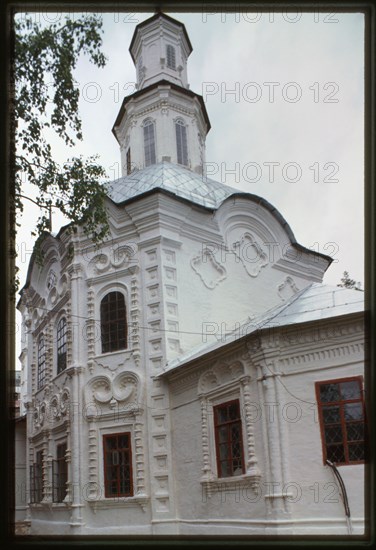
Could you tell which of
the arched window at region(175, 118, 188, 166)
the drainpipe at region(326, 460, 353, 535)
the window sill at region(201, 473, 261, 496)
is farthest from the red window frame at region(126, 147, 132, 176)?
the drainpipe at region(326, 460, 353, 535)

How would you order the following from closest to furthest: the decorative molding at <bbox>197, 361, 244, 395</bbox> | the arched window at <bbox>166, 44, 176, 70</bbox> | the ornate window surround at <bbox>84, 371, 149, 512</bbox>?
the decorative molding at <bbox>197, 361, 244, 395</bbox>
the ornate window surround at <bbox>84, 371, 149, 512</bbox>
the arched window at <bbox>166, 44, 176, 70</bbox>

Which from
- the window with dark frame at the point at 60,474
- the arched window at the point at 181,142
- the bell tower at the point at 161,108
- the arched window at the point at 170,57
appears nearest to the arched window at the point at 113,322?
the window with dark frame at the point at 60,474

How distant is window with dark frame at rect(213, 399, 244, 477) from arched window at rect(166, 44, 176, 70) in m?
12.7

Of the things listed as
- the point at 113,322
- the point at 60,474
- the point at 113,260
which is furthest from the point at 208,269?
the point at 60,474

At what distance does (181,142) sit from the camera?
19.4m

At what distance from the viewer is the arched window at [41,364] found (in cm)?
1734

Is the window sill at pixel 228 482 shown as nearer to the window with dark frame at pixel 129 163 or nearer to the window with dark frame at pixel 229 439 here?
the window with dark frame at pixel 229 439

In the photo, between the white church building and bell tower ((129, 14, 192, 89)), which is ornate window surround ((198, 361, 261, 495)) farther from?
bell tower ((129, 14, 192, 89))

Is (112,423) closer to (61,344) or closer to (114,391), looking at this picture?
(114,391)

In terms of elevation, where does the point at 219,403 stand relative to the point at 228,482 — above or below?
above

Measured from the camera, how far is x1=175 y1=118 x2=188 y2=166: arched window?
19.2 metres

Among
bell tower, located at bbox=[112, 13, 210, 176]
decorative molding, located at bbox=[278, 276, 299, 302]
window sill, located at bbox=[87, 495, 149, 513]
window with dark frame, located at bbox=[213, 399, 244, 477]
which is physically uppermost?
bell tower, located at bbox=[112, 13, 210, 176]

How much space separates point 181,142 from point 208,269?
224 inches

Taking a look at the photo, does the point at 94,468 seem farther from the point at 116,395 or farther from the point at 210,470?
the point at 210,470
